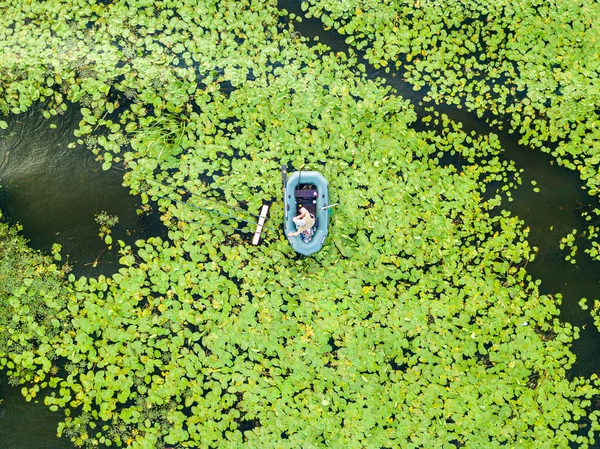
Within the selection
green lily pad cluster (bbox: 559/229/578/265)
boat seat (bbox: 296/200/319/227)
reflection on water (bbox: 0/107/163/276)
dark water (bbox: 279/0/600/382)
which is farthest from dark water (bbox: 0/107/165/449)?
green lily pad cluster (bbox: 559/229/578/265)

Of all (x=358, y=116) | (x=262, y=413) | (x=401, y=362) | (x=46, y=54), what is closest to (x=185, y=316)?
(x=262, y=413)

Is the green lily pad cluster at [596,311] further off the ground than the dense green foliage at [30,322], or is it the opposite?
the green lily pad cluster at [596,311]

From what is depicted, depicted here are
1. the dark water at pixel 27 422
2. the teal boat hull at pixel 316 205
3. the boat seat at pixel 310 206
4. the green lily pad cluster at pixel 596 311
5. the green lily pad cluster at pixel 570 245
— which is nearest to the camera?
the dark water at pixel 27 422

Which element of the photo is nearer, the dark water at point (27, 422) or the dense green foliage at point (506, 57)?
the dark water at point (27, 422)

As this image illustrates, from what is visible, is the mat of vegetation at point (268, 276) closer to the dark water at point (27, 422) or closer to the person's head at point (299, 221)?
the dark water at point (27, 422)

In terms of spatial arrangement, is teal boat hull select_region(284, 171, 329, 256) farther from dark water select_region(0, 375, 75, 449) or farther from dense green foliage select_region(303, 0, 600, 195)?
dark water select_region(0, 375, 75, 449)

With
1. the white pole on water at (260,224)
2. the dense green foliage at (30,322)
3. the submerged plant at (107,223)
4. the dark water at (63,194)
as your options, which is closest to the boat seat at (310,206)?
the white pole on water at (260,224)
